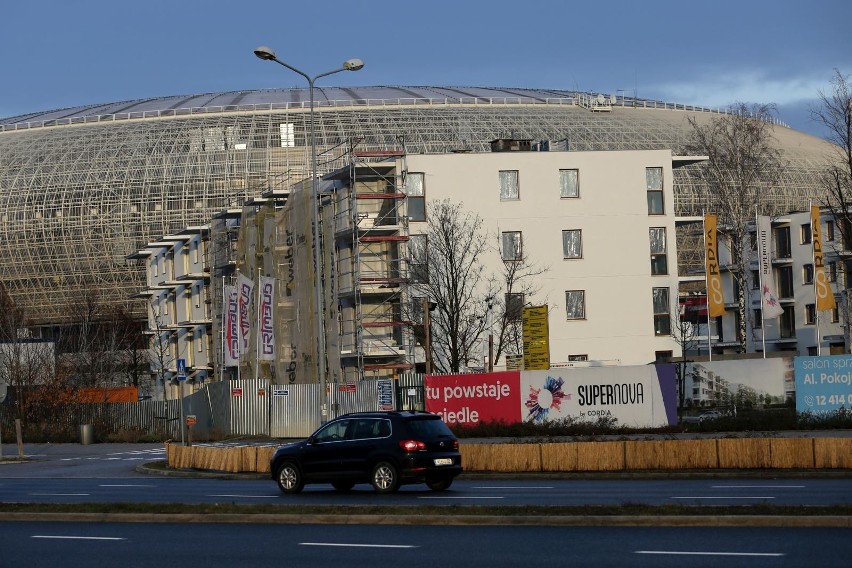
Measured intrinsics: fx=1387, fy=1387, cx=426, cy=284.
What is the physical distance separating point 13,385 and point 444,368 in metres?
23.6

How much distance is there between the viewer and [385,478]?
27.1m

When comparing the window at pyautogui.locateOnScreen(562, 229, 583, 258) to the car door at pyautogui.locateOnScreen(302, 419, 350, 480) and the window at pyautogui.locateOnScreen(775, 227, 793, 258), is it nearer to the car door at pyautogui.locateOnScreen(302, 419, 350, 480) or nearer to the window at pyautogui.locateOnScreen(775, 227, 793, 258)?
the window at pyautogui.locateOnScreen(775, 227, 793, 258)

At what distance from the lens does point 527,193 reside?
71000mm

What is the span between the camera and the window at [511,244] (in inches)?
2781

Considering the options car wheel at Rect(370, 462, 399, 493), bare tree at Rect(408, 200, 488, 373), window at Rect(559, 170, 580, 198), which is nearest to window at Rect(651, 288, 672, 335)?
window at Rect(559, 170, 580, 198)

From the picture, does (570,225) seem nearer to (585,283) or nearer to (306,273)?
(585,283)

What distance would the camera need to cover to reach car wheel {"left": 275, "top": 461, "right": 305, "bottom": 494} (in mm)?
28250

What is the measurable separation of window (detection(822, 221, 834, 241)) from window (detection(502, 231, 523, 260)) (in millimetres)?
24941

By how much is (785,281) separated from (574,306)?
26.5 metres

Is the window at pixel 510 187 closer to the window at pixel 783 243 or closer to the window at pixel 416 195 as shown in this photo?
the window at pixel 416 195

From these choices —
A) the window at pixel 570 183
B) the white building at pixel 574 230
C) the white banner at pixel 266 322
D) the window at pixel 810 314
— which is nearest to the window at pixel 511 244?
the white building at pixel 574 230

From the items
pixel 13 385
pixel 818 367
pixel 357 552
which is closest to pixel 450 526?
pixel 357 552

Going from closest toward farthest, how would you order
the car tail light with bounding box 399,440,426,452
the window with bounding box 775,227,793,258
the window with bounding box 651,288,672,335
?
1. the car tail light with bounding box 399,440,426,452
2. the window with bounding box 651,288,672,335
3. the window with bounding box 775,227,793,258

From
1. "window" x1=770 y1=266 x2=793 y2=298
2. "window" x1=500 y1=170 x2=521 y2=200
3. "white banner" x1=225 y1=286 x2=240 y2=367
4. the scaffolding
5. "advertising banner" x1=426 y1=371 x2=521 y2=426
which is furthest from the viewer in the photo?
"window" x1=770 y1=266 x2=793 y2=298
